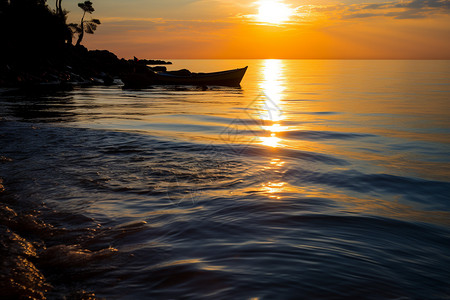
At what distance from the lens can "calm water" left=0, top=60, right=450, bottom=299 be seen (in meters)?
3.66

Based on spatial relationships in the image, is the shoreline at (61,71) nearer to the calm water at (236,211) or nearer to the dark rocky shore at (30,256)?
the calm water at (236,211)

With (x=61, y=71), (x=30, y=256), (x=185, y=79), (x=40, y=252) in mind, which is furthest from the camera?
(x=61, y=71)

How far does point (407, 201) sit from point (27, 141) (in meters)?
9.53

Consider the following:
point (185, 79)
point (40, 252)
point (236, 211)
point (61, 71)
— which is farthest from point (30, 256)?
point (61, 71)

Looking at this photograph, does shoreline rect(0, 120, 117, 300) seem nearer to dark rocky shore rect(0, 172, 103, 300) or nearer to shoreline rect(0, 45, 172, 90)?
dark rocky shore rect(0, 172, 103, 300)

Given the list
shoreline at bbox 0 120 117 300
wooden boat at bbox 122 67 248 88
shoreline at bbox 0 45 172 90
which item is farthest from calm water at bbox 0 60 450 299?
wooden boat at bbox 122 67 248 88

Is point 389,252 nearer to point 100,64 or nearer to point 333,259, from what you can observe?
point 333,259

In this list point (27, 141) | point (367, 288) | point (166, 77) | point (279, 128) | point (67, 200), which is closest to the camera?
point (367, 288)

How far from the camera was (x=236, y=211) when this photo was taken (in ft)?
18.7

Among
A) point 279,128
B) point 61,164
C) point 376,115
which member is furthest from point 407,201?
point 376,115

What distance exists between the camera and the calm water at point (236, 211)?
366cm

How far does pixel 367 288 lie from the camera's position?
11.7 feet

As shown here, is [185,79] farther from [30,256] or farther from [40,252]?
[30,256]

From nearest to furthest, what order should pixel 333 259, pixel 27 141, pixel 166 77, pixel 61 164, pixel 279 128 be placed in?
pixel 333 259, pixel 61 164, pixel 27 141, pixel 279 128, pixel 166 77
